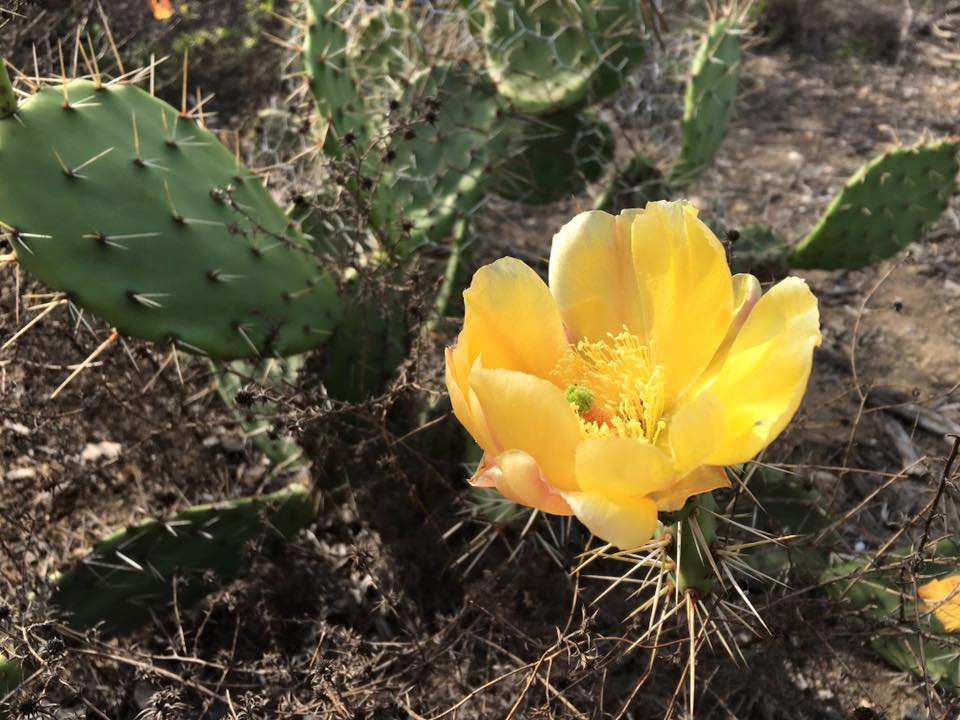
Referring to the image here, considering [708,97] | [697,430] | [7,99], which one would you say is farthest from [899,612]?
[7,99]

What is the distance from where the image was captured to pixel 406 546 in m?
2.13

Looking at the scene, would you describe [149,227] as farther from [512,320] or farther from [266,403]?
[512,320]

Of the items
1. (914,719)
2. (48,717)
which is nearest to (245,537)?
(48,717)

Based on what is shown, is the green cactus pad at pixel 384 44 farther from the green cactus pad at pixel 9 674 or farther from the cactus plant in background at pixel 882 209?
the green cactus pad at pixel 9 674

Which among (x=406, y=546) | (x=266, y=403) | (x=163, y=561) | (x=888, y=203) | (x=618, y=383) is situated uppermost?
(x=618, y=383)

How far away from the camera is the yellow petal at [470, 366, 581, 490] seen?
3.62 feet

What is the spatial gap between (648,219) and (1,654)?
1.26 m

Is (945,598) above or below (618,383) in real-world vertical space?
below

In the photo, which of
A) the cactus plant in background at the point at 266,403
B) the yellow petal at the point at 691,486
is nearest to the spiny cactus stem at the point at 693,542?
the yellow petal at the point at 691,486

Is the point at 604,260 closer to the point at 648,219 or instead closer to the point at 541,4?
the point at 648,219

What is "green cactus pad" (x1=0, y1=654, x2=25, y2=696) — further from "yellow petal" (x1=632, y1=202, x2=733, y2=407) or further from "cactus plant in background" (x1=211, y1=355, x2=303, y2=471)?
"yellow petal" (x1=632, y1=202, x2=733, y2=407)

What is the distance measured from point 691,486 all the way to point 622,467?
0.11 metres

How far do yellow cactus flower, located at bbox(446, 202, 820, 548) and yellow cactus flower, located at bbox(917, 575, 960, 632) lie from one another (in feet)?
1.90

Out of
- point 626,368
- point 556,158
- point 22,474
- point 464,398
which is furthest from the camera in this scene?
point 556,158
